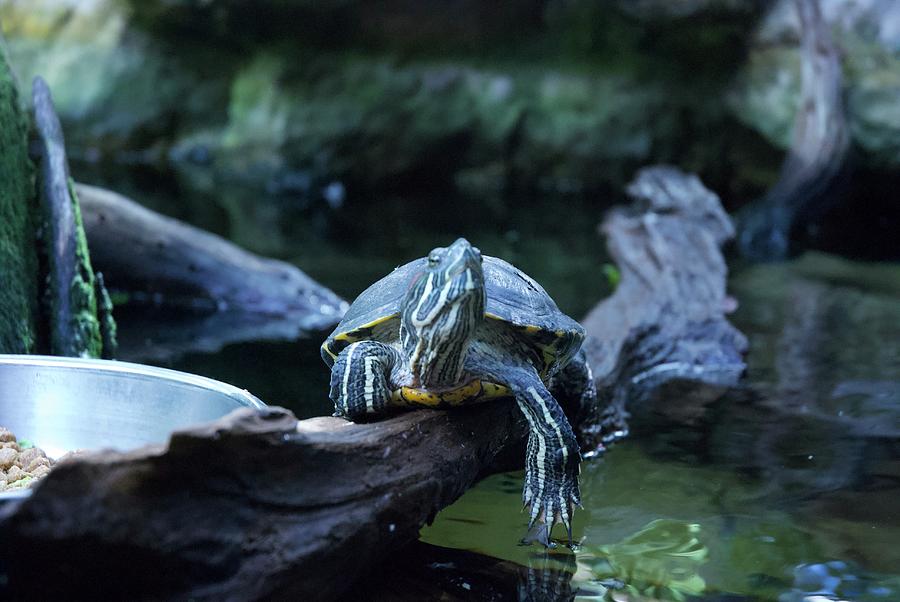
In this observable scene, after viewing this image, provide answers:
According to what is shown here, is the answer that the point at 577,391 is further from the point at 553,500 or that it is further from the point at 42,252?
the point at 42,252

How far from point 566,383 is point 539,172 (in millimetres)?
8113

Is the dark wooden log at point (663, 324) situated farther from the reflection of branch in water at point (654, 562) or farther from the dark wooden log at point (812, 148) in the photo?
the dark wooden log at point (812, 148)

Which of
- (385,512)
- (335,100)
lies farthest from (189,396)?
(335,100)

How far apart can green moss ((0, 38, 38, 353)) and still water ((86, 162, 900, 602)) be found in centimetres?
92

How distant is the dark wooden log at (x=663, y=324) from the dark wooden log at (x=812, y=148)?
180 centimetres

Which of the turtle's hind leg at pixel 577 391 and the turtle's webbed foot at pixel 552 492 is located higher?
the turtle's hind leg at pixel 577 391

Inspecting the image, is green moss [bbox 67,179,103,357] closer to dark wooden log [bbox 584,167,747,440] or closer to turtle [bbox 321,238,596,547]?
turtle [bbox 321,238,596,547]

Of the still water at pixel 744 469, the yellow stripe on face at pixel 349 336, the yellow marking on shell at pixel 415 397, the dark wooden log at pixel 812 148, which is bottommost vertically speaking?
Result: the still water at pixel 744 469

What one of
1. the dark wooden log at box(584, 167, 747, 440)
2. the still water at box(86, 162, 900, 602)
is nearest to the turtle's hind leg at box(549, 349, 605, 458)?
the still water at box(86, 162, 900, 602)

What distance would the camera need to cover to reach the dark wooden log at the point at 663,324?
3850 mm

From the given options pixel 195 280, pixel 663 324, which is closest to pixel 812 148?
pixel 663 324

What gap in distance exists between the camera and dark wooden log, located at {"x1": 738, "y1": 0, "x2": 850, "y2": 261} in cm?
772

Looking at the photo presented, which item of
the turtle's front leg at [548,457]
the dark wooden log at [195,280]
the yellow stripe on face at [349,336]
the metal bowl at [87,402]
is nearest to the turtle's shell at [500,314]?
the yellow stripe on face at [349,336]

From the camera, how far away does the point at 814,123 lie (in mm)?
7852
